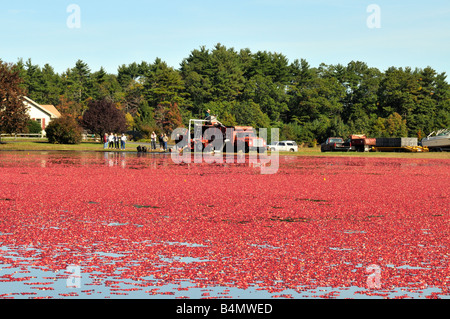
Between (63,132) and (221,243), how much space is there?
212ft

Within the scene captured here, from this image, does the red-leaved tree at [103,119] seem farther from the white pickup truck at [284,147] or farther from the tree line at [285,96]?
the white pickup truck at [284,147]

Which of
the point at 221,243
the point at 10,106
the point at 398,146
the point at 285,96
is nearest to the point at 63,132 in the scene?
the point at 10,106

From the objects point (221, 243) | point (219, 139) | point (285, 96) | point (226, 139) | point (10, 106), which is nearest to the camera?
point (221, 243)

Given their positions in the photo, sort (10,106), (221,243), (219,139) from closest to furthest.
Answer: (221,243) → (219,139) → (10,106)

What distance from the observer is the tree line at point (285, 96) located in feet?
341

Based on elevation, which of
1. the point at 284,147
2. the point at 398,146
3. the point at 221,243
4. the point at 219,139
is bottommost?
the point at 221,243

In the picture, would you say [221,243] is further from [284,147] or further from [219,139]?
[284,147]

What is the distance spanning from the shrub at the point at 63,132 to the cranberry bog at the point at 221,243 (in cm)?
5343

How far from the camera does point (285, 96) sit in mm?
113562

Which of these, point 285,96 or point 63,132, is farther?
point 285,96

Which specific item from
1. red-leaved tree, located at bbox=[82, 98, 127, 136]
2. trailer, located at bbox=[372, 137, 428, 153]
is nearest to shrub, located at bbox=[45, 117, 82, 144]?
red-leaved tree, located at bbox=[82, 98, 127, 136]

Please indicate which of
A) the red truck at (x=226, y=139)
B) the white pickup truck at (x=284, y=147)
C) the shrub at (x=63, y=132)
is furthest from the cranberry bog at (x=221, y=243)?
the shrub at (x=63, y=132)

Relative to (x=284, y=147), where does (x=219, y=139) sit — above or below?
above
